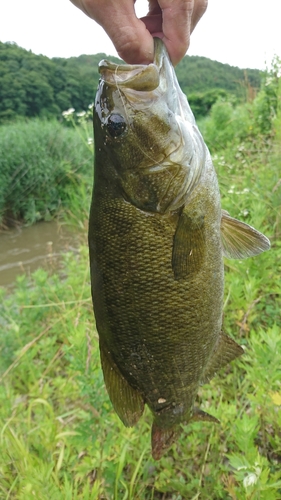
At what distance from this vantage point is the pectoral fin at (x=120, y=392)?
4.75ft

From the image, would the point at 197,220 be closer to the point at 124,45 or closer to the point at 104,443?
the point at 124,45

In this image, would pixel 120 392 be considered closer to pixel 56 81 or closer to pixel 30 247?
pixel 30 247

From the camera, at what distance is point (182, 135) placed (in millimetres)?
1340

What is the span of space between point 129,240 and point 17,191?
10.6 m

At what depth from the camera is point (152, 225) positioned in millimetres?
1340

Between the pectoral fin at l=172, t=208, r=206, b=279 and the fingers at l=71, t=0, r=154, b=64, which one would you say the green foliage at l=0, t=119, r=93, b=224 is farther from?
the pectoral fin at l=172, t=208, r=206, b=279

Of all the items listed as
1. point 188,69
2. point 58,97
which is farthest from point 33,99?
point 188,69

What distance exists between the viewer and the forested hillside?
79.9 ft

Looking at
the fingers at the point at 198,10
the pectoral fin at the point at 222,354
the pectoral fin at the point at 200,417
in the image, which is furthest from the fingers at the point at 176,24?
the pectoral fin at the point at 200,417

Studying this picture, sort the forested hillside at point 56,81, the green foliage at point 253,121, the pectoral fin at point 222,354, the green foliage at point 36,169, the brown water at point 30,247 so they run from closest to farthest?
the pectoral fin at point 222,354, the green foliage at point 253,121, the brown water at point 30,247, the green foliage at point 36,169, the forested hillside at point 56,81

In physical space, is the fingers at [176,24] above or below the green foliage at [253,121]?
above

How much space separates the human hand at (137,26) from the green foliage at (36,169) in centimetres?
951

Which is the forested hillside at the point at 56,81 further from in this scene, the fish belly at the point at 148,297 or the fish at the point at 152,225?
the fish belly at the point at 148,297

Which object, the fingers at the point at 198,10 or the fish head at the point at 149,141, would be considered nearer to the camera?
the fish head at the point at 149,141
